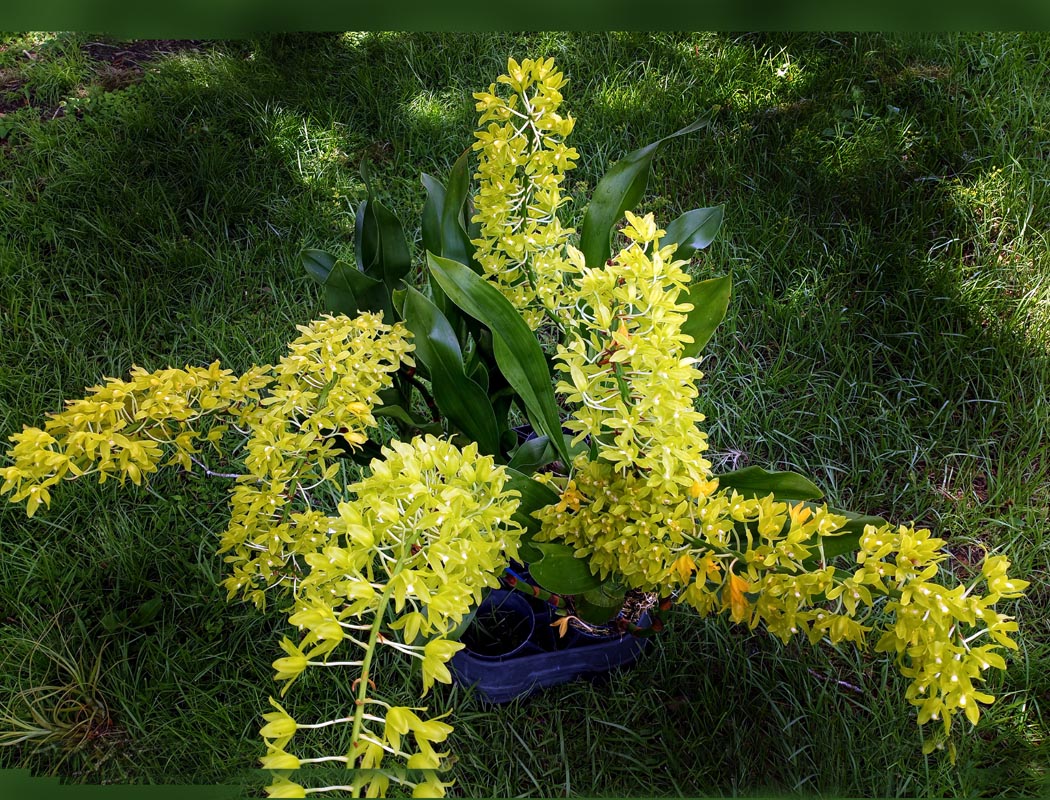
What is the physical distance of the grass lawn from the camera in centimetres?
175

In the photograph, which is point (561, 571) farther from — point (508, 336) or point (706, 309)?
point (706, 309)

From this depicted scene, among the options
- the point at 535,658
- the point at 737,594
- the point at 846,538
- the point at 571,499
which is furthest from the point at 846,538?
the point at 535,658

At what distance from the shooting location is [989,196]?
266 centimetres

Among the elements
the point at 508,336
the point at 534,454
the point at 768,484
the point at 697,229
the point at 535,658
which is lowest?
the point at 535,658

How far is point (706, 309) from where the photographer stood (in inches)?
58.8

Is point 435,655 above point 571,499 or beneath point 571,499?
beneath

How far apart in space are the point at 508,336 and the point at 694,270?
1338mm

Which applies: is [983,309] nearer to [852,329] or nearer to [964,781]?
[852,329]

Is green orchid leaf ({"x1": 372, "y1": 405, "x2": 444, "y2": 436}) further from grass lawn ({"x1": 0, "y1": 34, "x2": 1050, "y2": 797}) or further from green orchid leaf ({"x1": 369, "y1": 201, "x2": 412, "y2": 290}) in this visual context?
grass lawn ({"x1": 0, "y1": 34, "x2": 1050, "y2": 797})

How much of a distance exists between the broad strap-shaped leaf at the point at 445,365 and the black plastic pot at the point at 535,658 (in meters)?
0.45

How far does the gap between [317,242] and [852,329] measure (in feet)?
5.82

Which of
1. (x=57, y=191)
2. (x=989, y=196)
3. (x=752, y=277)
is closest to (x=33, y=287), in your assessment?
(x=57, y=191)

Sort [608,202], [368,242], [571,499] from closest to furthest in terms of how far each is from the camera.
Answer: [571,499]
[608,202]
[368,242]

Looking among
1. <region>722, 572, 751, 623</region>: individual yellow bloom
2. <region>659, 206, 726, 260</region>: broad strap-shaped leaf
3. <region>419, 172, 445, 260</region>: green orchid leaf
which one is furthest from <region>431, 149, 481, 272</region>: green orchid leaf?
<region>722, 572, 751, 623</region>: individual yellow bloom
